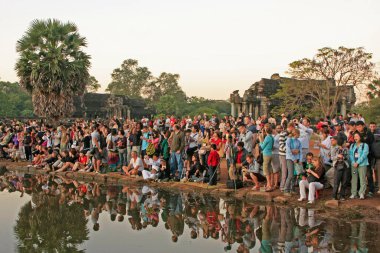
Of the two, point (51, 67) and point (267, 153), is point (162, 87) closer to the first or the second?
point (51, 67)

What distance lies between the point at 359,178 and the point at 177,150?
18.2ft

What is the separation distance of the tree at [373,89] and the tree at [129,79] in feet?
172

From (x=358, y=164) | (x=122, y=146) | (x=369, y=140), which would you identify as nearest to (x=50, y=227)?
(x=122, y=146)

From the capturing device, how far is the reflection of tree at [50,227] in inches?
294

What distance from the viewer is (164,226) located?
8.78 meters

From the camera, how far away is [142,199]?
11500mm

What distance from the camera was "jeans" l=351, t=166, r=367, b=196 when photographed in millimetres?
9648

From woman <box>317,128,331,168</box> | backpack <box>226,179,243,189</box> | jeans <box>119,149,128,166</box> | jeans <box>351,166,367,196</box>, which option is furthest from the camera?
jeans <box>119,149,128,166</box>

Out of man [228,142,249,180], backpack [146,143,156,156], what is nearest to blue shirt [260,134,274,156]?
man [228,142,249,180]

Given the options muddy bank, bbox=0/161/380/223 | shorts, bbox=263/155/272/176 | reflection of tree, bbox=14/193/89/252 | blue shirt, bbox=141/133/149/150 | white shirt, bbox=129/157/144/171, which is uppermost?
blue shirt, bbox=141/133/149/150

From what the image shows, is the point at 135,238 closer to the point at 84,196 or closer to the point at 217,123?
the point at 84,196

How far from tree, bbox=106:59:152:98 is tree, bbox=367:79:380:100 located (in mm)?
52507

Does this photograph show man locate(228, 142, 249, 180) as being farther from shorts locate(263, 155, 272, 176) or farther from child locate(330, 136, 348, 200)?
child locate(330, 136, 348, 200)

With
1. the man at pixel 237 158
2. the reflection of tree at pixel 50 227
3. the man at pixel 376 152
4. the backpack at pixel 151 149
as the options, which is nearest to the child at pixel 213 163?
the man at pixel 237 158
